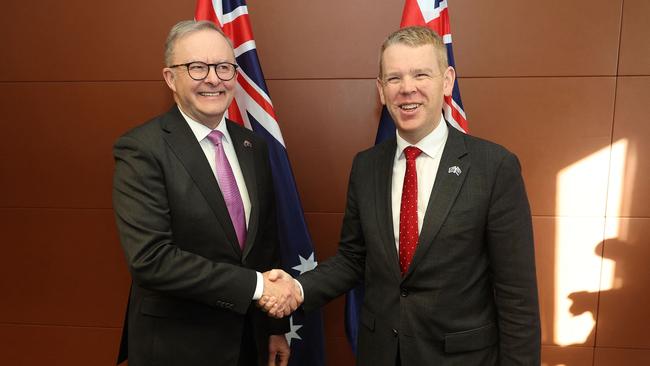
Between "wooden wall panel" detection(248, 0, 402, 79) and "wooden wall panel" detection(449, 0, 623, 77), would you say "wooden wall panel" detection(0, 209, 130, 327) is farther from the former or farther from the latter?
"wooden wall panel" detection(449, 0, 623, 77)

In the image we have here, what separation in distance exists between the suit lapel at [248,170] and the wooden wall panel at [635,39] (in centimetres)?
197

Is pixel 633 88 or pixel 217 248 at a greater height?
pixel 633 88

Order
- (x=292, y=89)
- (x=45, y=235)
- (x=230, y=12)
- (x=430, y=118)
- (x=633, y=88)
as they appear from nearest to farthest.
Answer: (x=430, y=118)
(x=230, y=12)
(x=633, y=88)
(x=292, y=89)
(x=45, y=235)

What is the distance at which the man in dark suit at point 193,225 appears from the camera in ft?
4.82

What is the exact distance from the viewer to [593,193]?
2.40 m

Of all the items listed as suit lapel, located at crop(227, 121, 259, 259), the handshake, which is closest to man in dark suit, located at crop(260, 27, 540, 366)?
the handshake

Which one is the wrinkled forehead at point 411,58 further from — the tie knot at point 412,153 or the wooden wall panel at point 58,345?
the wooden wall panel at point 58,345

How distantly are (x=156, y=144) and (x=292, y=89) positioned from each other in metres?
1.09

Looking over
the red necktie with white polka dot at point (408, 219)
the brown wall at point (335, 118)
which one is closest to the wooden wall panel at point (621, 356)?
Answer: the brown wall at point (335, 118)

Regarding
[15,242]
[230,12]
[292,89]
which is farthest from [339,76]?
[15,242]

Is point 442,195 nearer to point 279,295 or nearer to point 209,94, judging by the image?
point 279,295

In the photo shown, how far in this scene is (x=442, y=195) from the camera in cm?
138

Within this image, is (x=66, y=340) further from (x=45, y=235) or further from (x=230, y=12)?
(x=230, y=12)

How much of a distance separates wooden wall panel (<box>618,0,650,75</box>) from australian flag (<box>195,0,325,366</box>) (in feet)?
5.99
